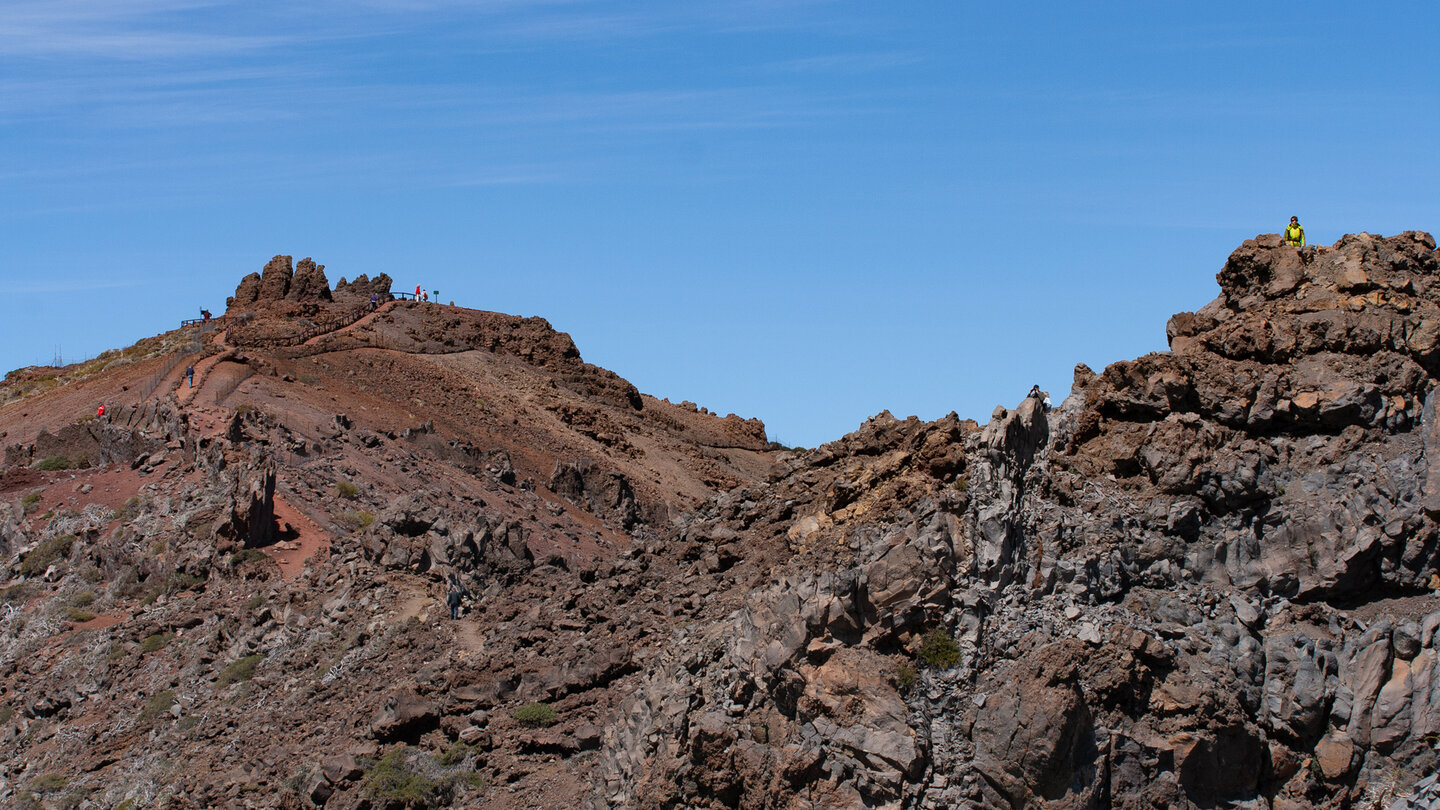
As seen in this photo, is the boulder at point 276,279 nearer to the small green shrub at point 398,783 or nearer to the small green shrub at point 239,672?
the small green shrub at point 239,672

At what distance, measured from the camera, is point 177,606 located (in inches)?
1380

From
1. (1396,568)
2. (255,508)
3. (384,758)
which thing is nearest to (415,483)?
(255,508)

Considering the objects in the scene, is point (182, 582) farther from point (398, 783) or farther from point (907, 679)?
point (907, 679)

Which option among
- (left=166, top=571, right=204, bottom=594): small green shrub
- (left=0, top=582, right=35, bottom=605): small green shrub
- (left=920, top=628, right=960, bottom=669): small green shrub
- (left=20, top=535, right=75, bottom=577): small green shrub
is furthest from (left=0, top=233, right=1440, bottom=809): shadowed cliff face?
(left=20, top=535, right=75, bottom=577): small green shrub

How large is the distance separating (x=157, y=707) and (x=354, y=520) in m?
9.61

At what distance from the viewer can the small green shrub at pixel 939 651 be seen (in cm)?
1675

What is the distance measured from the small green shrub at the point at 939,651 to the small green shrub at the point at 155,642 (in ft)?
66.5

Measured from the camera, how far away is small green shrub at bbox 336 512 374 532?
3875cm

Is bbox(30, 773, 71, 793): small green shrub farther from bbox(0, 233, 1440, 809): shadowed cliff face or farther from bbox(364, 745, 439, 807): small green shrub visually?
bbox(364, 745, 439, 807): small green shrub

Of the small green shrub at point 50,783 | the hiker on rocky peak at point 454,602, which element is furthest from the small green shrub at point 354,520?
the hiker on rocky peak at point 454,602

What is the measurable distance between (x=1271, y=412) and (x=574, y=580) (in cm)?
1079

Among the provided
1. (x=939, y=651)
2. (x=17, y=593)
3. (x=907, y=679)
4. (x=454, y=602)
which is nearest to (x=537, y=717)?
(x=454, y=602)

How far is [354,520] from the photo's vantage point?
129 ft

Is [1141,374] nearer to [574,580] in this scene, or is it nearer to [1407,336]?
[1407,336]
